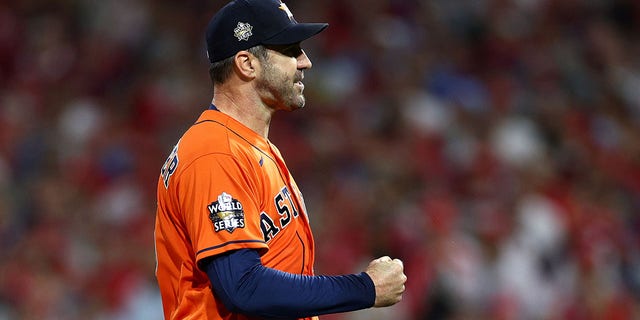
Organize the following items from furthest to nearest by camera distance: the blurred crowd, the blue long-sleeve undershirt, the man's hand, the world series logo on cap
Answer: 1. the blurred crowd
2. the world series logo on cap
3. the man's hand
4. the blue long-sleeve undershirt

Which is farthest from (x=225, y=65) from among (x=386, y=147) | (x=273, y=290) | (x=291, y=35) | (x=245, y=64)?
(x=386, y=147)

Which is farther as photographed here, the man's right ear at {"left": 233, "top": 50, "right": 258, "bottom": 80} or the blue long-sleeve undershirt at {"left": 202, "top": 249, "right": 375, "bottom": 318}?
the man's right ear at {"left": 233, "top": 50, "right": 258, "bottom": 80}

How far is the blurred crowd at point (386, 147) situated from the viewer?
6.68 meters

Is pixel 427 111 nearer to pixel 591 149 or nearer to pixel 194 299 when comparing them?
pixel 591 149

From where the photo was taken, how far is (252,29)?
2.97 m

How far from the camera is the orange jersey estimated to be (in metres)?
2.72

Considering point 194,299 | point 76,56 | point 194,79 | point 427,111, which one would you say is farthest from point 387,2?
point 194,299

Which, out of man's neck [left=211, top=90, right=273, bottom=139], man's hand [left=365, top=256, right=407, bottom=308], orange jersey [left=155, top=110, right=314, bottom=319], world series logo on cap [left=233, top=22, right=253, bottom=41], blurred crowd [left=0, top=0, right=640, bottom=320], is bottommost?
blurred crowd [left=0, top=0, right=640, bottom=320]

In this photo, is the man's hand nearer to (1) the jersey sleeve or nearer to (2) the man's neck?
(1) the jersey sleeve

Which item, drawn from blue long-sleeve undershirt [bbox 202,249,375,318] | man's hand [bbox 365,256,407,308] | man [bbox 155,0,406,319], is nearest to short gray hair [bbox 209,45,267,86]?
man [bbox 155,0,406,319]

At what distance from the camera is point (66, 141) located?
25.5 ft

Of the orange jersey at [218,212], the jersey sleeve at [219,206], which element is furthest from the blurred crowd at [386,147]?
the jersey sleeve at [219,206]

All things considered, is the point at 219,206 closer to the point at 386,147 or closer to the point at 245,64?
the point at 245,64

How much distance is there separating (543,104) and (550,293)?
2104 mm
